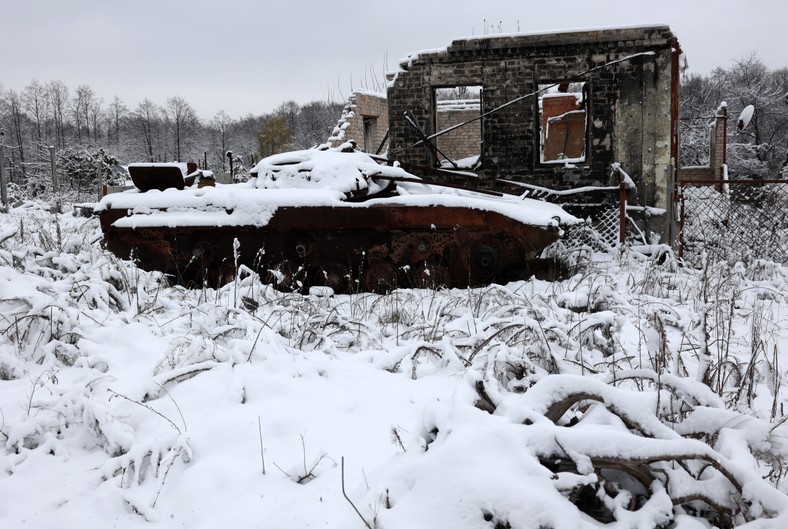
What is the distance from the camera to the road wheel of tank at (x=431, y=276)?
633 centimetres

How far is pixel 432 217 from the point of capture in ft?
20.6

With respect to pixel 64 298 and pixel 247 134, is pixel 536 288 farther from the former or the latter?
pixel 247 134

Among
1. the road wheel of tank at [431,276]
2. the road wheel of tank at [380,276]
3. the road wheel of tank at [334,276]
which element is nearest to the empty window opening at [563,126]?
the road wheel of tank at [431,276]

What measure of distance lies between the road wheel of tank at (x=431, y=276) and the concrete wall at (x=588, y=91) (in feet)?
16.4

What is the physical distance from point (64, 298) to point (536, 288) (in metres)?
4.13

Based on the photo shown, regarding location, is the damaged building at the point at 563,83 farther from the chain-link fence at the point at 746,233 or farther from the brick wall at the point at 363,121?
the brick wall at the point at 363,121

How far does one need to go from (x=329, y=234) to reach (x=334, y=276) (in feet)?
1.50

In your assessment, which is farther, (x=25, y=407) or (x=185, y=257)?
(x=185, y=257)

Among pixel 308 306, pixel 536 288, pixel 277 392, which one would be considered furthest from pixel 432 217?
pixel 277 392

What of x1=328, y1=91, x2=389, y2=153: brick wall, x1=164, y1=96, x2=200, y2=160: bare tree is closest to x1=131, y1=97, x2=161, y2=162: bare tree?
x1=164, y1=96, x2=200, y2=160: bare tree

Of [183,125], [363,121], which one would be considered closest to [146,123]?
[183,125]

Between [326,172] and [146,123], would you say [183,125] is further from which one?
[326,172]

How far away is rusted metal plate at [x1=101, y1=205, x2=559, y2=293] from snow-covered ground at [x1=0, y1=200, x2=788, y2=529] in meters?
2.27

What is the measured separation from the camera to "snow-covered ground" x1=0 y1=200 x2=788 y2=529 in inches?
61.5
